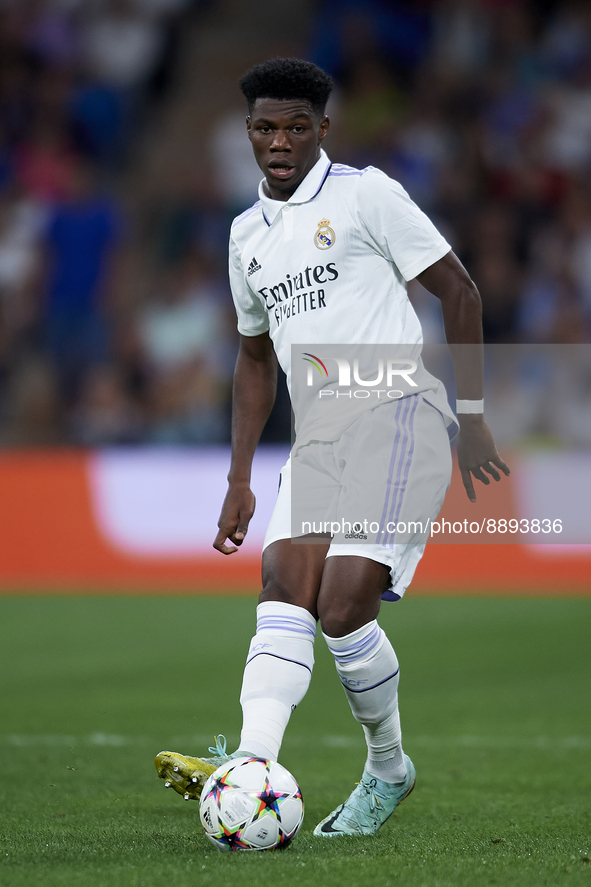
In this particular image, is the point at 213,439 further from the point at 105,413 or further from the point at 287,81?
the point at 287,81

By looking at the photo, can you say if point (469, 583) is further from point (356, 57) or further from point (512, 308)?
point (356, 57)

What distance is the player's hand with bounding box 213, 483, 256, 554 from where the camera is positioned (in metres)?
3.93

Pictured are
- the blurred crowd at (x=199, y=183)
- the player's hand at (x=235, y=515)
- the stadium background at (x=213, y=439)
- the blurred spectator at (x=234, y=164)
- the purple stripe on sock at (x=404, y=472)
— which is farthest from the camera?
the blurred spectator at (x=234, y=164)

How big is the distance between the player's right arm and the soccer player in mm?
256

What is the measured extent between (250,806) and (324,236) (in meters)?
1.66

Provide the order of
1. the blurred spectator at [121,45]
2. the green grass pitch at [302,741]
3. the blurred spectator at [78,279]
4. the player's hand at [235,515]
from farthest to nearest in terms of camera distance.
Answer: the blurred spectator at [121,45] < the blurred spectator at [78,279] < the player's hand at [235,515] < the green grass pitch at [302,741]

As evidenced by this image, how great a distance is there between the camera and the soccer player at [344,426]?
349cm

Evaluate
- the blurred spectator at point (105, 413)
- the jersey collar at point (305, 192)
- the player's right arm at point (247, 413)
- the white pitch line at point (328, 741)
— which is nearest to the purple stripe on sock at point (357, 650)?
the player's right arm at point (247, 413)

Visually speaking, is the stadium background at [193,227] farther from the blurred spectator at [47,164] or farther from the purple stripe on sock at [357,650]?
the purple stripe on sock at [357,650]

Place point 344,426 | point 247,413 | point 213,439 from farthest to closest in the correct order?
point 213,439, point 247,413, point 344,426

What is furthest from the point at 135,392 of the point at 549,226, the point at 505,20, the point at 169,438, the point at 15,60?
the point at 505,20

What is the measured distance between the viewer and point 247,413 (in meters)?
4.15

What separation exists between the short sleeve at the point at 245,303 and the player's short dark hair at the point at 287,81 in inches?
19.1

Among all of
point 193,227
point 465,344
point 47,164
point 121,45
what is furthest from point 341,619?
point 121,45
